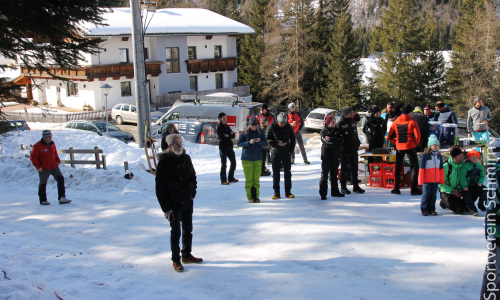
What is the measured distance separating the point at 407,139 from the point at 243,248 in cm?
465

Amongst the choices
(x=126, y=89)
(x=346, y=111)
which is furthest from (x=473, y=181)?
(x=126, y=89)

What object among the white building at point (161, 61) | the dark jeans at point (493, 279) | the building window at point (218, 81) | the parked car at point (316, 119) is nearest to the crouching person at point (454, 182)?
the dark jeans at point (493, 279)

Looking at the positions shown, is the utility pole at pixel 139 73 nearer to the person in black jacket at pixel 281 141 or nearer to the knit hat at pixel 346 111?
the person in black jacket at pixel 281 141

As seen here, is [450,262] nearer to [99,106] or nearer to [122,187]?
[122,187]

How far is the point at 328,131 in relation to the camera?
960cm

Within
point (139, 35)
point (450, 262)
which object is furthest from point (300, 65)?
point (450, 262)

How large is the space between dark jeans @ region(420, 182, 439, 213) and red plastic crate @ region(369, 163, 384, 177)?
2.17 metres

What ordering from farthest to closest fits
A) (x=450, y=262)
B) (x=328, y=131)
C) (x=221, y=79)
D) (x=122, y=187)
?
(x=221, y=79) < (x=122, y=187) < (x=328, y=131) < (x=450, y=262)

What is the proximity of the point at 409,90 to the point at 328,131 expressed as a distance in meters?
37.3

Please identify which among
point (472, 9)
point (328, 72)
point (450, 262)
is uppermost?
point (472, 9)

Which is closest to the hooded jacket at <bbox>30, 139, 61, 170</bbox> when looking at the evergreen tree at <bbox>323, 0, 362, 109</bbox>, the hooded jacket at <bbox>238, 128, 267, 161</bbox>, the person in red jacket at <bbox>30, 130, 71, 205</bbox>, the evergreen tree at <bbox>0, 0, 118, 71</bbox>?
the person in red jacket at <bbox>30, 130, 71, 205</bbox>

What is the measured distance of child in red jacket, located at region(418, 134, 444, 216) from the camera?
27.6ft

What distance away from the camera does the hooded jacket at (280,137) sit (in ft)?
32.1

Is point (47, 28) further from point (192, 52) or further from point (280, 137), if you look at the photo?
point (192, 52)
